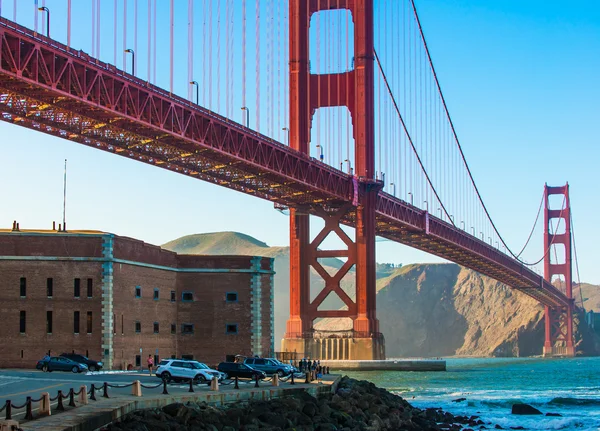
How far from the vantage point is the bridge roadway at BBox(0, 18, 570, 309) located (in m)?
44.6

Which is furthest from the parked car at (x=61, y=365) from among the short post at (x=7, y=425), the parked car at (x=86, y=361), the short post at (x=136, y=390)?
the short post at (x=7, y=425)

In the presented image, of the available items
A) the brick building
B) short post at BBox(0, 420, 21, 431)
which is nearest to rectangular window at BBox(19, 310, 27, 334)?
the brick building

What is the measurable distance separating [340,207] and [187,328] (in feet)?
86.3

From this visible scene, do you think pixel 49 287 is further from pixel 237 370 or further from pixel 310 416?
pixel 310 416

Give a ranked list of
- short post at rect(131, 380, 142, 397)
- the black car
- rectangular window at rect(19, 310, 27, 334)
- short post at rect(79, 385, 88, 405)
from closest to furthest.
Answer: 1. short post at rect(79, 385, 88, 405)
2. short post at rect(131, 380, 142, 397)
3. the black car
4. rectangular window at rect(19, 310, 27, 334)

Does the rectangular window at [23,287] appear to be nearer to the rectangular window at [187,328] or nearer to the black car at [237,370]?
the rectangular window at [187,328]

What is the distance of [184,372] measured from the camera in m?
38.7

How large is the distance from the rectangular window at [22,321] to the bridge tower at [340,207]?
110 ft

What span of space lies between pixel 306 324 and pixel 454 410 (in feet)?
102

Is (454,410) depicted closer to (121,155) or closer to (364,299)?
(121,155)

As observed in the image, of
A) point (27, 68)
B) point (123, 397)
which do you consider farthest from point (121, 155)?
point (123, 397)

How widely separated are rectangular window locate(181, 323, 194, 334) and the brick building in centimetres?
6

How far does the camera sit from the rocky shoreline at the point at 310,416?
26156 millimetres

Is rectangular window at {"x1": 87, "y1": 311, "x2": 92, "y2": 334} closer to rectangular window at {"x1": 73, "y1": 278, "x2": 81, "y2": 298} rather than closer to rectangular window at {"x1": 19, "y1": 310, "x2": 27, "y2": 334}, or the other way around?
rectangular window at {"x1": 73, "y1": 278, "x2": 81, "y2": 298}
